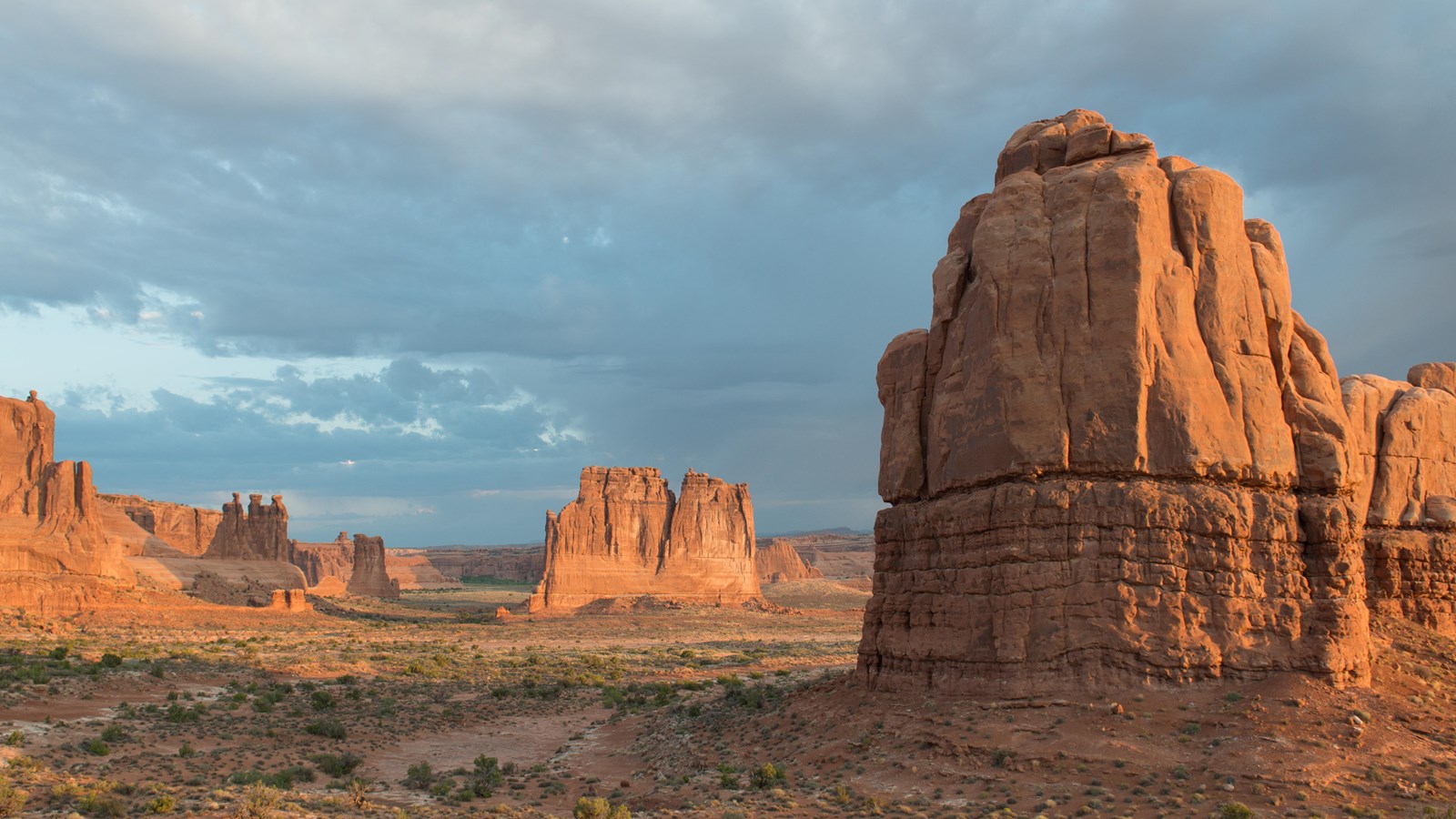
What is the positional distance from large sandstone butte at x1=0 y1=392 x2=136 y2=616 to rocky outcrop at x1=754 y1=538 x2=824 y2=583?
349 ft

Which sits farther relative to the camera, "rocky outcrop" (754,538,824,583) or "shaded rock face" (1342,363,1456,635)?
"rocky outcrop" (754,538,824,583)

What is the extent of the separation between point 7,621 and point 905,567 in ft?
172

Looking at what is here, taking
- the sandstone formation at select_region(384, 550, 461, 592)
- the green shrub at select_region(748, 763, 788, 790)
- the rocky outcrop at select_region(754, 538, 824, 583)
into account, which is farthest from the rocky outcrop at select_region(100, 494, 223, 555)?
the green shrub at select_region(748, 763, 788, 790)

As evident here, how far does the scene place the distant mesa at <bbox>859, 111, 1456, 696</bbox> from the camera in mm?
16375

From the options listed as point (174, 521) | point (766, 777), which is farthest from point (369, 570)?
point (766, 777)

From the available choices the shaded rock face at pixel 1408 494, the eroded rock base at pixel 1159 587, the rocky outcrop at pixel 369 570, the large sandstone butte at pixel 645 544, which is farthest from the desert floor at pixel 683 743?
the rocky outcrop at pixel 369 570

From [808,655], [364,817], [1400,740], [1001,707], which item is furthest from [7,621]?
[1400,740]

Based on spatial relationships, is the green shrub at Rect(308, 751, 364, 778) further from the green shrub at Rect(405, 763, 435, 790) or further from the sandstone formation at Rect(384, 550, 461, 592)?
the sandstone formation at Rect(384, 550, 461, 592)

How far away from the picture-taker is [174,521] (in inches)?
4296

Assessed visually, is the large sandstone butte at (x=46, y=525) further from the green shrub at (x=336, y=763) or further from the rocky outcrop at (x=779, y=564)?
the rocky outcrop at (x=779, y=564)

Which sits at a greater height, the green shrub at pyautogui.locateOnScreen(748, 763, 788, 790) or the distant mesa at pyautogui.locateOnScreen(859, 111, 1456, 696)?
the distant mesa at pyautogui.locateOnScreen(859, 111, 1456, 696)

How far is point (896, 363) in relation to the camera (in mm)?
22453

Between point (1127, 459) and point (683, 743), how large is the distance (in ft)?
38.8

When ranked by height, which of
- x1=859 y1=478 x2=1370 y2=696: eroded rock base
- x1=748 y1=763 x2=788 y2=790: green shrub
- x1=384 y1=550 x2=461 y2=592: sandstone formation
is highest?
x1=859 y1=478 x2=1370 y2=696: eroded rock base
